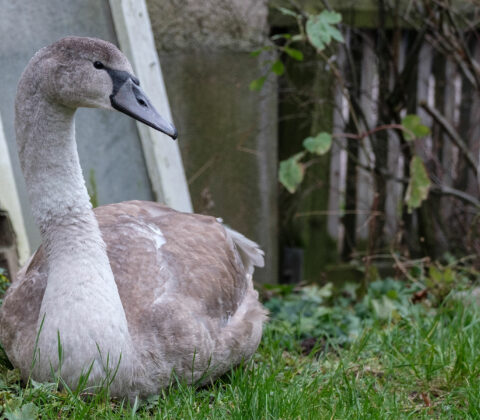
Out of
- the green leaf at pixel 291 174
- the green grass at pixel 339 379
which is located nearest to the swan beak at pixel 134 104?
the green grass at pixel 339 379

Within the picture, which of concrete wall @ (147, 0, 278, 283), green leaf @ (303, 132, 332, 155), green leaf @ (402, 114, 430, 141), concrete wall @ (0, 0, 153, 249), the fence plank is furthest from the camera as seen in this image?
the fence plank

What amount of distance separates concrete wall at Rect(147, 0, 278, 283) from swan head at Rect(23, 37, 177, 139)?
2.44 m

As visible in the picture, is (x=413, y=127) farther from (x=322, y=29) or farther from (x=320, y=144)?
(x=322, y=29)

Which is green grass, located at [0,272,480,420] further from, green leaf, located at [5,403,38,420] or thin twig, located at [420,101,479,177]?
thin twig, located at [420,101,479,177]

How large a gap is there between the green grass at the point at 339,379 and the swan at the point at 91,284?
0.10 meters

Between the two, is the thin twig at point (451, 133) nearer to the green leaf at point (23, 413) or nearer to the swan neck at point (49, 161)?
the swan neck at point (49, 161)

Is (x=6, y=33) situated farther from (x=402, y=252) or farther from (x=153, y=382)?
(x=402, y=252)

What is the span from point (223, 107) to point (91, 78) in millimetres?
2623

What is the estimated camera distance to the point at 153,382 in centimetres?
264

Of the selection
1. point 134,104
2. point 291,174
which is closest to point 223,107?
point 291,174

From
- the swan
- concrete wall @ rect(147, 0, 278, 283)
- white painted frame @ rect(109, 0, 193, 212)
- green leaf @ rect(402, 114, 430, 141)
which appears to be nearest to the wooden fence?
concrete wall @ rect(147, 0, 278, 283)

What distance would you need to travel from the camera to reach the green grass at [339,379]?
2.43 metres

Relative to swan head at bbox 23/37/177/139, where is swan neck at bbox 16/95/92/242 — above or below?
below

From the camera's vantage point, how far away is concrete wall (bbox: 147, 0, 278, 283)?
4918 millimetres
